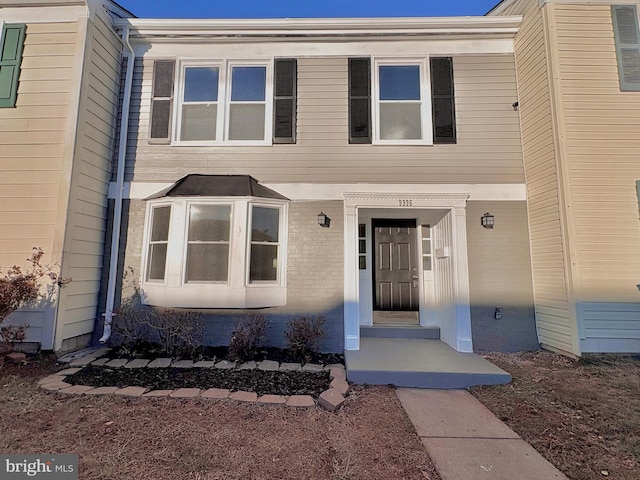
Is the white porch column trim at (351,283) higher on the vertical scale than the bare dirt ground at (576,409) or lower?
higher

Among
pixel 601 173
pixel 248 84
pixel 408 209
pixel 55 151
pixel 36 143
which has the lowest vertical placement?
pixel 408 209

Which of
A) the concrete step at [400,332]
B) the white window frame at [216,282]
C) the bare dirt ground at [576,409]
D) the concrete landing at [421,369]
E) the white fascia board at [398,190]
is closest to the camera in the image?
the bare dirt ground at [576,409]

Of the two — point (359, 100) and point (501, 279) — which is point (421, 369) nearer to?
point (501, 279)

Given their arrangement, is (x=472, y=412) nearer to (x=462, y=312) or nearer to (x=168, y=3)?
(x=462, y=312)

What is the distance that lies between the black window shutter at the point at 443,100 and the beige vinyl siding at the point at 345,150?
120mm

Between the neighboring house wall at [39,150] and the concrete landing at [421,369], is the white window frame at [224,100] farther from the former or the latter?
the concrete landing at [421,369]

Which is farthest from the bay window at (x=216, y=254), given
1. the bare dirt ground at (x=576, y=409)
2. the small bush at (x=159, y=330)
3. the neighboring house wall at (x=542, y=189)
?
the neighboring house wall at (x=542, y=189)

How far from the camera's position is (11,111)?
4504 millimetres

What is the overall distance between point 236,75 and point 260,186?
2.17 m

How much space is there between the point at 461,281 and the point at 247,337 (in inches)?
132

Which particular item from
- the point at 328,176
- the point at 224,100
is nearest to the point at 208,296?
the point at 328,176

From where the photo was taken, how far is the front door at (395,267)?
5.54m

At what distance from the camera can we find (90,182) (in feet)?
15.3

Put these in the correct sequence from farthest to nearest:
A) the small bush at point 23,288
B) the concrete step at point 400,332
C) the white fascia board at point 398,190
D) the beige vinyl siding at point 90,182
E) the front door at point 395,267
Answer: the front door at point 395,267
the concrete step at point 400,332
the white fascia board at point 398,190
the beige vinyl siding at point 90,182
the small bush at point 23,288
